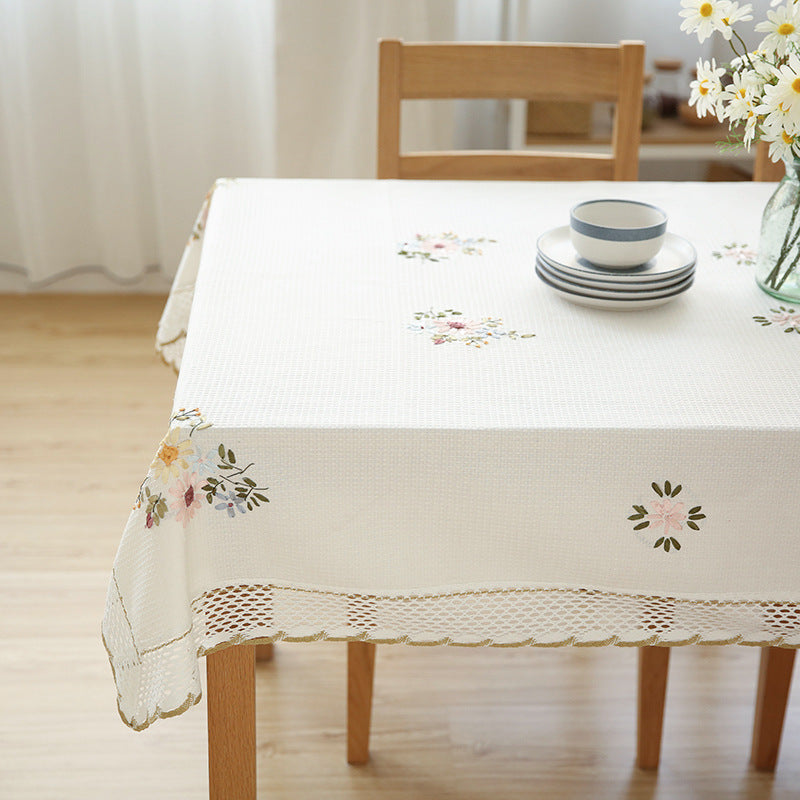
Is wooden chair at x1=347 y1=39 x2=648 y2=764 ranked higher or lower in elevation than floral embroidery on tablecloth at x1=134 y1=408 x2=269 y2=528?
higher

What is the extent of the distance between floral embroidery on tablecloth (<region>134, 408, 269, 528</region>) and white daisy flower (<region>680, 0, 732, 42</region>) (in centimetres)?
65

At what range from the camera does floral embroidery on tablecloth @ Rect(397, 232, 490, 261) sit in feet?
4.30

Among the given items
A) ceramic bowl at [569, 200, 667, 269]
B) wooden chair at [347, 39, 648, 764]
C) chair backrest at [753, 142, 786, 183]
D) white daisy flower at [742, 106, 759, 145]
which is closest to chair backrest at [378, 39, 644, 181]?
wooden chair at [347, 39, 648, 764]

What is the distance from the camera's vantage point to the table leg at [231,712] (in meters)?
0.99

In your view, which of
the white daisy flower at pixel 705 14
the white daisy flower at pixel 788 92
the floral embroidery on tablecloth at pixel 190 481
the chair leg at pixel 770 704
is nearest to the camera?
the floral embroidery on tablecloth at pixel 190 481

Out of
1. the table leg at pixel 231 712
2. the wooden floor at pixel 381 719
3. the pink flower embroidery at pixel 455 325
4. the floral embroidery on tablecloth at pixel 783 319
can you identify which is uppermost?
the floral embroidery on tablecloth at pixel 783 319

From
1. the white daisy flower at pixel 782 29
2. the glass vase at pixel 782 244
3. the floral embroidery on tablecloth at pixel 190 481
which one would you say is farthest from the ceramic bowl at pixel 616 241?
the floral embroidery on tablecloth at pixel 190 481

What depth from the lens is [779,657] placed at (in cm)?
141

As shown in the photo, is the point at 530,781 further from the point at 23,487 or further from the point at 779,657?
the point at 23,487

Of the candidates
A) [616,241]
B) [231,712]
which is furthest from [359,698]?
[616,241]

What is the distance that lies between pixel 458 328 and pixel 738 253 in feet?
1.42

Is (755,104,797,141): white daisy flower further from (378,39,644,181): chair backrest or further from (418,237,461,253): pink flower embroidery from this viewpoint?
(378,39,644,181): chair backrest

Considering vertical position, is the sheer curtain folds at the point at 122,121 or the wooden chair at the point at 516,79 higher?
the wooden chair at the point at 516,79

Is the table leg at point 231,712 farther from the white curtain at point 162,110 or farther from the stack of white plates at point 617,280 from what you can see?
the white curtain at point 162,110
